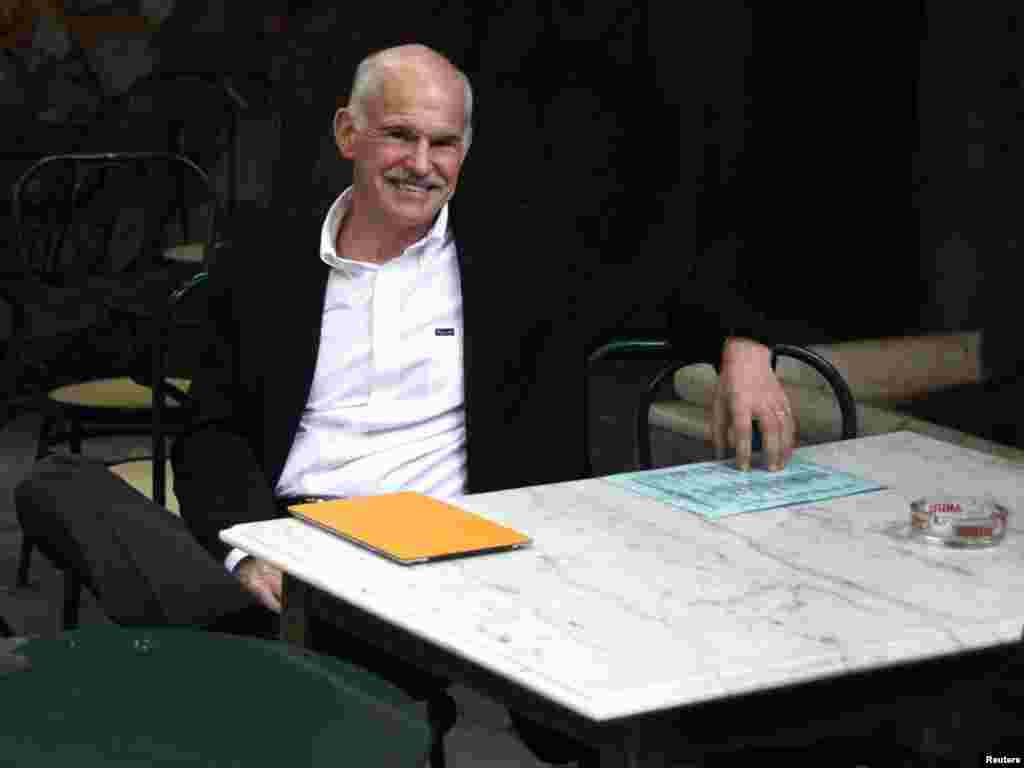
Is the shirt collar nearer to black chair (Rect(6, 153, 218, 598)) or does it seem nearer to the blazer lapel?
the blazer lapel

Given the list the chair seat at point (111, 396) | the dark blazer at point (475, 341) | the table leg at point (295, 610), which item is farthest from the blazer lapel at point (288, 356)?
the chair seat at point (111, 396)

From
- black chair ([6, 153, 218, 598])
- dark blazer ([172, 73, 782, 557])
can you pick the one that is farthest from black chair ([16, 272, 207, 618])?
black chair ([6, 153, 218, 598])

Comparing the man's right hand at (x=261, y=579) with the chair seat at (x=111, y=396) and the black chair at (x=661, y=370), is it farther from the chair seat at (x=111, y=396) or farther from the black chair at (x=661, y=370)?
the chair seat at (x=111, y=396)

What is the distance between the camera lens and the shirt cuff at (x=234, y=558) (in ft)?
8.19

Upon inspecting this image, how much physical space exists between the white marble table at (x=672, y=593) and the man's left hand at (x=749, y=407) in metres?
0.19

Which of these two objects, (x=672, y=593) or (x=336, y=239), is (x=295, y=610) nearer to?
(x=672, y=593)

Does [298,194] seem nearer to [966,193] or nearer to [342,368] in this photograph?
[342,368]

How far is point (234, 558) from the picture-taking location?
2.51 metres

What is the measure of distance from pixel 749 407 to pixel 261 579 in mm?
723

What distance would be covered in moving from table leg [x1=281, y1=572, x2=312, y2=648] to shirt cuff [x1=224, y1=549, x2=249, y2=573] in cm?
57

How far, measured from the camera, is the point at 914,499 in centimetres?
216

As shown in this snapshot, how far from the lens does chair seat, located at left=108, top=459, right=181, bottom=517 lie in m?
3.55

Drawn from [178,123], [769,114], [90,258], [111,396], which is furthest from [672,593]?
[769,114]

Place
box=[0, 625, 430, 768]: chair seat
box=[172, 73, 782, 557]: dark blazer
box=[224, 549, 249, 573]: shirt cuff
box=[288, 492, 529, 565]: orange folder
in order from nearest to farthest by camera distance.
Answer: box=[0, 625, 430, 768]: chair seat, box=[288, 492, 529, 565]: orange folder, box=[224, 549, 249, 573]: shirt cuff, box=[172, 73, 782, 557]: dark blazer
